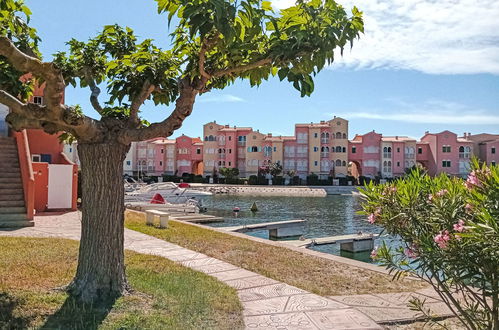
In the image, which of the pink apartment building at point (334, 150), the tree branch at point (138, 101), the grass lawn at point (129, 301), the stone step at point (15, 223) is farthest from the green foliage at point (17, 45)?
the pink apartment building at point (334, 150)

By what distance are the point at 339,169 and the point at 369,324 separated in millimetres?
72994

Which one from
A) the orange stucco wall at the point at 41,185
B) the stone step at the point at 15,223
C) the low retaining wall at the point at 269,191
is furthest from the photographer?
the low retaining wall at the point at 269,191

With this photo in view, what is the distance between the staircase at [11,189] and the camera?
14.0 meters

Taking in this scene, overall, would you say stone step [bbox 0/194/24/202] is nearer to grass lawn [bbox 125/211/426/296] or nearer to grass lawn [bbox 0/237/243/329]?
grass lawn [bbox 125/211/426/296]

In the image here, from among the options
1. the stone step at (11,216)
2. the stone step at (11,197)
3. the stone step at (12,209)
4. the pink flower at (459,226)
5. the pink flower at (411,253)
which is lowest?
the stone step at (11,216)

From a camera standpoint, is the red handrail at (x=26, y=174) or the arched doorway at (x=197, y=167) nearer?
the red handrail at (x=26, y=174)

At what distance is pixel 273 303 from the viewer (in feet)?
19.9

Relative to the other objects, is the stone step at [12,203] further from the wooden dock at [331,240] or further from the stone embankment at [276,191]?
the stone embankment at [276,191]

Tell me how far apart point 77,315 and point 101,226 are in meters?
1.19

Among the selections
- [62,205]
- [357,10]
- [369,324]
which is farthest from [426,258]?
[62,205]

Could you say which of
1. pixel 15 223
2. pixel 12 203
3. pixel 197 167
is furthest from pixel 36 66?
pixel 197 167

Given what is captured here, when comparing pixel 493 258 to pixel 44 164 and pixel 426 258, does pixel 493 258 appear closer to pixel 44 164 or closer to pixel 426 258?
pixel 426 258

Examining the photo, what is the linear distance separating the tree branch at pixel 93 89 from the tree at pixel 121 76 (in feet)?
0.05

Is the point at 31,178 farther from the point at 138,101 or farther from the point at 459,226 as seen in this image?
the point at 459,226
